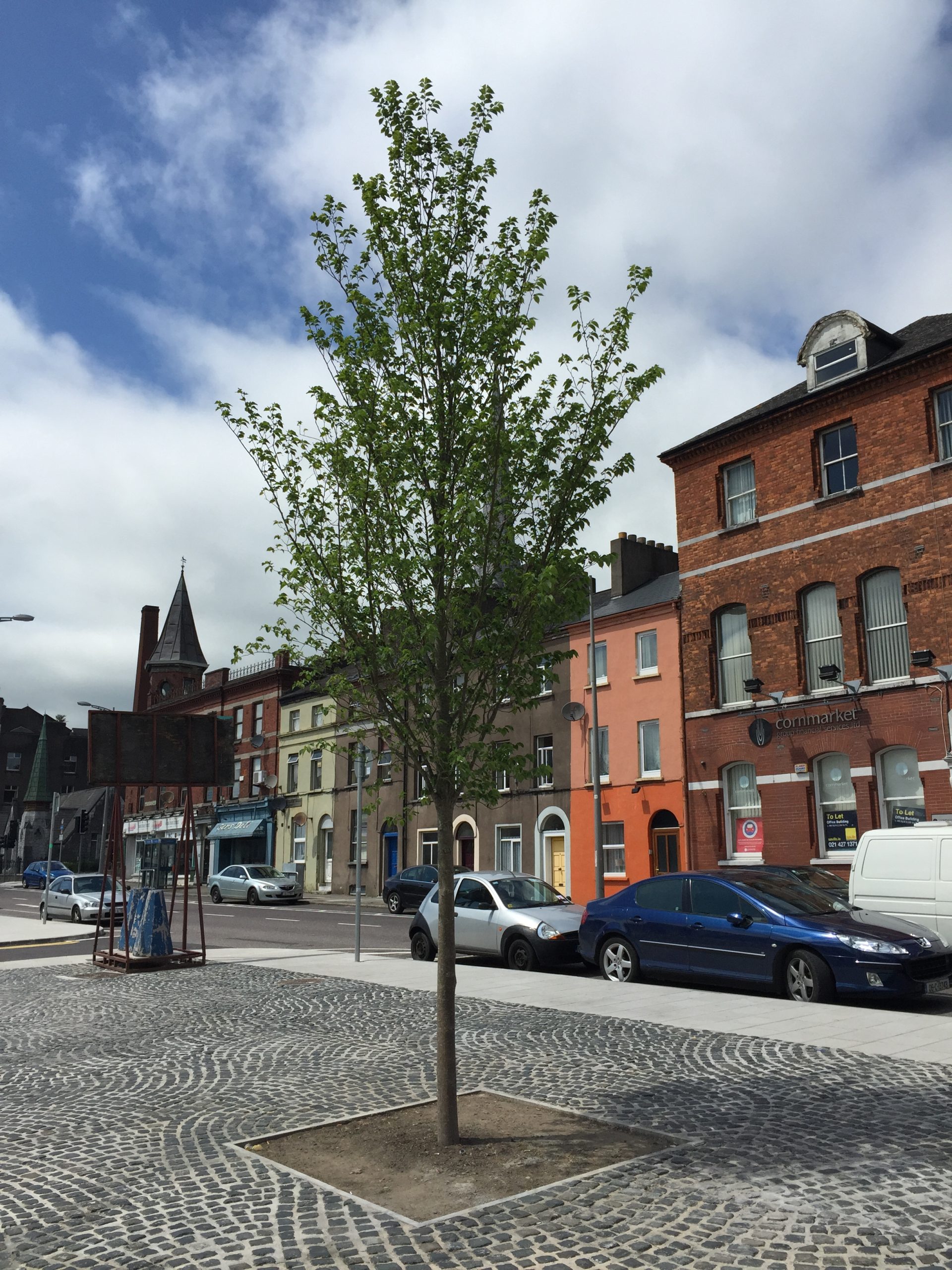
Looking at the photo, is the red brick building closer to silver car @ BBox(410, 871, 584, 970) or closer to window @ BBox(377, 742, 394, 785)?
silver car @ BBox(410, 871, 584, 970)

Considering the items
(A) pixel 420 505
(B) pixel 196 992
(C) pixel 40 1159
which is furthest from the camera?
(B) pixel 196 992

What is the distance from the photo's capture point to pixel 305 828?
49594 millimetres

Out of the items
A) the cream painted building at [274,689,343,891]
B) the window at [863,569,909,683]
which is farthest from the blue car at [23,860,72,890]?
the window at [863,569,909,683]

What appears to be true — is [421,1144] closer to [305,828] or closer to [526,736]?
[526,736]

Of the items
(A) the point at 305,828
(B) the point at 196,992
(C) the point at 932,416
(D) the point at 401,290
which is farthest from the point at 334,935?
(A) the point at 305,828

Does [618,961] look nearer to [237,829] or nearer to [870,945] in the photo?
[870,945]

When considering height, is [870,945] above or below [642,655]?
below

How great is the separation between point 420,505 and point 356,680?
4.03 ft

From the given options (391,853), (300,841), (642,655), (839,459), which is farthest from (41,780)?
(839,459)

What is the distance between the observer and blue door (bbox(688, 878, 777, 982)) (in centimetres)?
1215

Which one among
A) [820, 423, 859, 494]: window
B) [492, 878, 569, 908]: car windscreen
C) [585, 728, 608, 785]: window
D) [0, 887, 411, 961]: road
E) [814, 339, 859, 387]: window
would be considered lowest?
[0, 887, 411, 961]: road

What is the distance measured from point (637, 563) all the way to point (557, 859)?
10159 mm

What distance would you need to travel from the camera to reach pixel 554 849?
112 ft

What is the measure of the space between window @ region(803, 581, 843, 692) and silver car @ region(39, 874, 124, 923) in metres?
19.3
